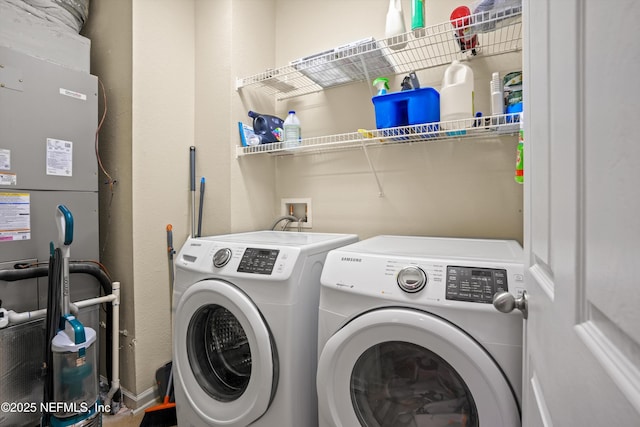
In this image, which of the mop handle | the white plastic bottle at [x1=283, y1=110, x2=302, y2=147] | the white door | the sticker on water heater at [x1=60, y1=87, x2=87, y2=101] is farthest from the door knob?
the sticker on water heater at [x1=60, y1=87, x2=87, y2=101]

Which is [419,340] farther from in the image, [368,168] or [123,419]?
[123,419]

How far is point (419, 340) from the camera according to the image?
0.85 metres

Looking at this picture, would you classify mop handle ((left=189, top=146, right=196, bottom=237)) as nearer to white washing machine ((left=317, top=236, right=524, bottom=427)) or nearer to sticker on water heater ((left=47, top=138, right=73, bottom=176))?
sticker on water heater ((left=47, top=138, right=73, bottom=176))

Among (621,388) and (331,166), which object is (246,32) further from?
(621,388)

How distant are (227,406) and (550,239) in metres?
1.32

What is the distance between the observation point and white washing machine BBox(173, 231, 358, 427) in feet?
3.64

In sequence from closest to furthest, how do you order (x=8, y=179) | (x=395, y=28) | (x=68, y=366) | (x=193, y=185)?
(x=68, y=366) < (x=8, y=179) < (x=395, y=28) < (x=193, y=185)

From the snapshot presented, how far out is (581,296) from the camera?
35cm

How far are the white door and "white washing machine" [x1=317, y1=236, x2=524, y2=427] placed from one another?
0.76 feet

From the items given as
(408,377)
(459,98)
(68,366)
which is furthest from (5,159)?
(459,98)

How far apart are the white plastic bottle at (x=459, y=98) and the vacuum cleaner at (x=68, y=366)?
1.74 meters

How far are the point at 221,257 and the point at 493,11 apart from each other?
154 centimetres

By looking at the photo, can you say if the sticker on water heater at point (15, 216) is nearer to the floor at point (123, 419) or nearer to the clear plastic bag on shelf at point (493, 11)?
the floor at point (123, 419)

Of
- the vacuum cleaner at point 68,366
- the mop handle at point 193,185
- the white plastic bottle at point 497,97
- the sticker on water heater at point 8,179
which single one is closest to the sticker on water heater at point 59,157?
the sticker on water heater at point 8,179
